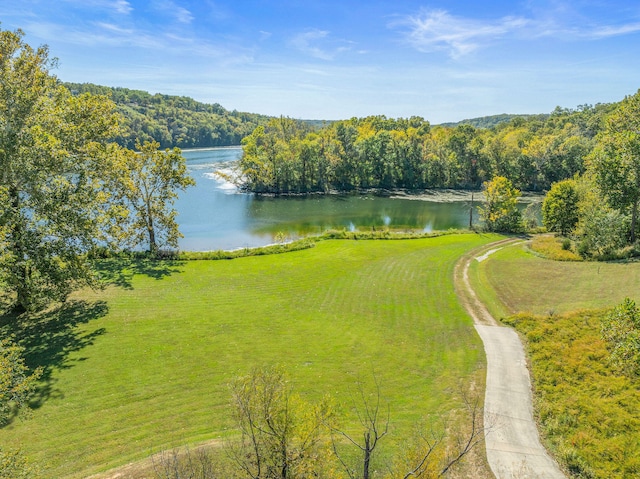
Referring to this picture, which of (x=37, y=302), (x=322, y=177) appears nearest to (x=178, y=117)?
(x=322, y=177)

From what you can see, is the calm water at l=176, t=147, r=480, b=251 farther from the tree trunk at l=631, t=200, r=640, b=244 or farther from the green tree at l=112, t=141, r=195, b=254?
the tree trunk at l=631, t=200, r=640, b=244

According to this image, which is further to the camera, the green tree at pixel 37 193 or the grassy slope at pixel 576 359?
the green tree at pixel 37 193

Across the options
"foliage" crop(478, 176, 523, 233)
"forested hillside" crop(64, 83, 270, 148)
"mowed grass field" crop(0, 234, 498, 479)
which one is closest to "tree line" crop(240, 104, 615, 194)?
"foliage" crop(478, 176, 523, 233)

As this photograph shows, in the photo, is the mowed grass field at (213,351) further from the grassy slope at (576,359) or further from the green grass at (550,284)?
the green grass at (550,284)

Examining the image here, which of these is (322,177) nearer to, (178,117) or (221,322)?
(221,322)

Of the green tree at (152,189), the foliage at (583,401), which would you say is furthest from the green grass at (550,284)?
the green tree at (152,189)

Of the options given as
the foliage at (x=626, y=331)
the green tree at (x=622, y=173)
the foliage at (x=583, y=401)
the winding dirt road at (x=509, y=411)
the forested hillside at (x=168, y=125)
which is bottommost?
the winding dirt road at (x=509, y=411)
